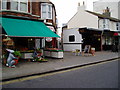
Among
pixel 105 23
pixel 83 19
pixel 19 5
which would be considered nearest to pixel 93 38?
pixel 105 23

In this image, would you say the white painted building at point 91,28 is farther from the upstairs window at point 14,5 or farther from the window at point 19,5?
the upstairs window at point 14,5

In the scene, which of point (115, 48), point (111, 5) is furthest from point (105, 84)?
point (111, 5)

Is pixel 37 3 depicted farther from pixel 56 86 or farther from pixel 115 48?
pixel 115 48

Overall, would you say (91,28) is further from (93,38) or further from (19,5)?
(19,5)

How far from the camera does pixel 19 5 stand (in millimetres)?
11898

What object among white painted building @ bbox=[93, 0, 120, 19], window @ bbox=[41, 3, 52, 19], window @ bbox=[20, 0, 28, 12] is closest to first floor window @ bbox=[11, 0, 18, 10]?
window @ bbox=[20, 0, 28, 12]

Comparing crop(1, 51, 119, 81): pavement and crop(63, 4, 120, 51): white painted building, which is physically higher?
crop(63, 4, 120, 51): white painted building

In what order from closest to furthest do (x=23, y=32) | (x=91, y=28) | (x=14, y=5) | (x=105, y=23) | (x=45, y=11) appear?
(x=23, y=32) < (x=14, y=5) < (x=45, y=11) < (x=91, y=28) < (x=105, y=23)

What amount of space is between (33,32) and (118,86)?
709 cm

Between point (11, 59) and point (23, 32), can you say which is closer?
point (11, 59)

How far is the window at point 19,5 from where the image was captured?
11.7 metres

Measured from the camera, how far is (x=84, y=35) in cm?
2003

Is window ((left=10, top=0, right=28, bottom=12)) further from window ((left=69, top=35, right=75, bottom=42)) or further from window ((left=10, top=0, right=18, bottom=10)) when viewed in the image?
window ((left=69, top=35, right=75, bottom=42))

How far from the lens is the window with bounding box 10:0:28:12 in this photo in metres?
11.7
